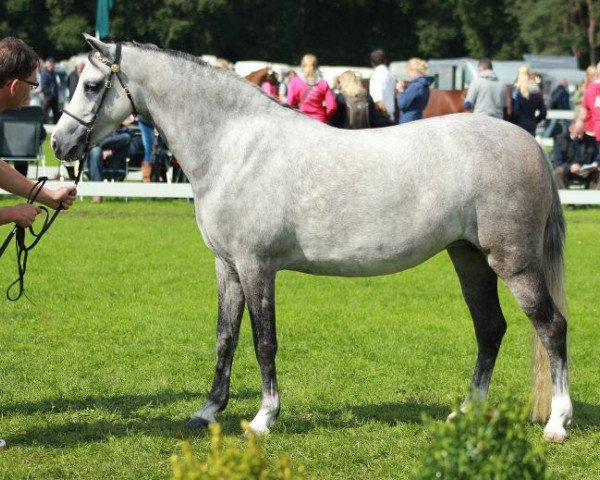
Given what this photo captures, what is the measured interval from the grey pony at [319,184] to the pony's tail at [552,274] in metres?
0.15

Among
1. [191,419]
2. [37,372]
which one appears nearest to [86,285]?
[37,372]

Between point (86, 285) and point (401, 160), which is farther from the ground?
point (401, 160)

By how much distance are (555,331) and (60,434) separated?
295 cm

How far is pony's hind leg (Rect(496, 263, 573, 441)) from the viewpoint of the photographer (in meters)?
6.71

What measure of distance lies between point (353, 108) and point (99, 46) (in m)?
11.3

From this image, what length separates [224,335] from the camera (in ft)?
23.1

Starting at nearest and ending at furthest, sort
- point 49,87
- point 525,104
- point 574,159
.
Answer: point 525,104 < point 574,159 < point 49,87

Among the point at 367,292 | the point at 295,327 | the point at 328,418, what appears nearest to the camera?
the point at 328,418

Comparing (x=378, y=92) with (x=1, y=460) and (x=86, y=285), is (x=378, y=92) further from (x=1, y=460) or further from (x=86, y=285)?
(x=1, y=460)

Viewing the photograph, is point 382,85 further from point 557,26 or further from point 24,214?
point 557,26

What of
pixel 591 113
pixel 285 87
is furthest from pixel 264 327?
pixel 285 87

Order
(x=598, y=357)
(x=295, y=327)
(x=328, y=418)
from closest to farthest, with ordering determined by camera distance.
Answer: (x=328, y=418) → (x=598, y=357) → (x=295, y=327)

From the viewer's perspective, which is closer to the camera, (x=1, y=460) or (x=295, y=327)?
(x=1, y=460)

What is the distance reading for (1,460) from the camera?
617cm
